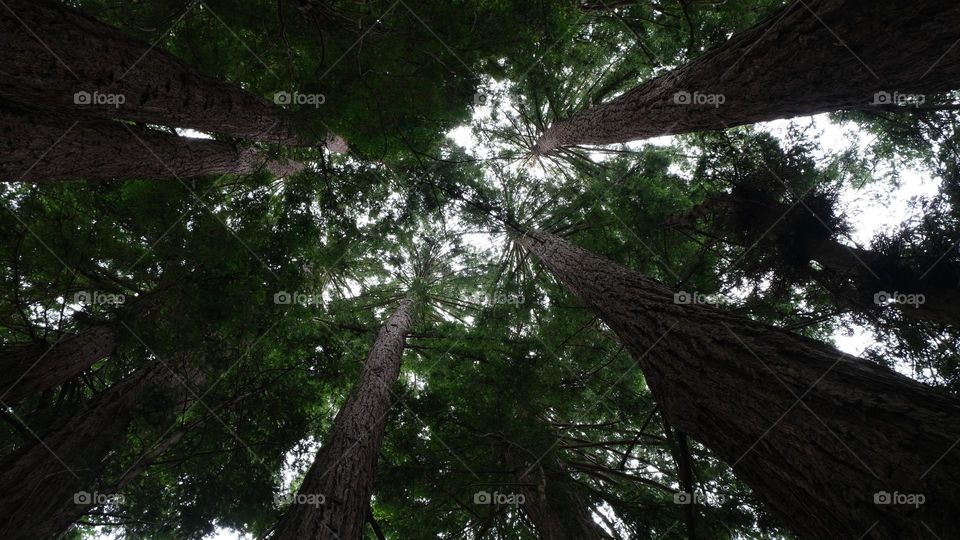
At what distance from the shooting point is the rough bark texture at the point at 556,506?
4488 millimetres

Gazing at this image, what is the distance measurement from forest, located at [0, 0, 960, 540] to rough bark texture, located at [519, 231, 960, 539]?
2cm

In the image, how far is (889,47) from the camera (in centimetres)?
269

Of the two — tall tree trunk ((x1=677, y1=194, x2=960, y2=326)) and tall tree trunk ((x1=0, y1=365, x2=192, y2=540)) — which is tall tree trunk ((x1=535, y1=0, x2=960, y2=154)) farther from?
tall tree trunk ((x1=0, y1=365, x2=192, y2=540))

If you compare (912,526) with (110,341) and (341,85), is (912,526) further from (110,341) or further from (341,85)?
(110,341)

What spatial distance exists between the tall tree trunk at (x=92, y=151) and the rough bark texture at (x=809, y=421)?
18.0 ft

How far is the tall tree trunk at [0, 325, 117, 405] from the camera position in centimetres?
496

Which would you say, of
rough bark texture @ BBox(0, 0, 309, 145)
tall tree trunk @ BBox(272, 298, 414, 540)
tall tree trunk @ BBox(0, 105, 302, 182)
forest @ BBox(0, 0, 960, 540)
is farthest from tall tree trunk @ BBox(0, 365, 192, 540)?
rough bark texture @ BBox(0, 0, 309, 145)

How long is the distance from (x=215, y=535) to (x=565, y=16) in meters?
8.80

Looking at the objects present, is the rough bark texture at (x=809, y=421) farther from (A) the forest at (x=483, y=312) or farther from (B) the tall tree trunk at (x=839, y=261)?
(B) the tall tree trunk at (x=839, y=261)

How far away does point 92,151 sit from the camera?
13.7 feet

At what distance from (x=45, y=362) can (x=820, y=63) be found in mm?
8699

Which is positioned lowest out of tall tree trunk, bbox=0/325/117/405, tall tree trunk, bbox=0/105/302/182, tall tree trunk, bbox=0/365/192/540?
tall tree trunk, bbox=0/365/192/540

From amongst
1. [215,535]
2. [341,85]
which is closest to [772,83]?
[341,85]

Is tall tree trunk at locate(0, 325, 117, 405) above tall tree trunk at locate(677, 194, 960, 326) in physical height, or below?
below
